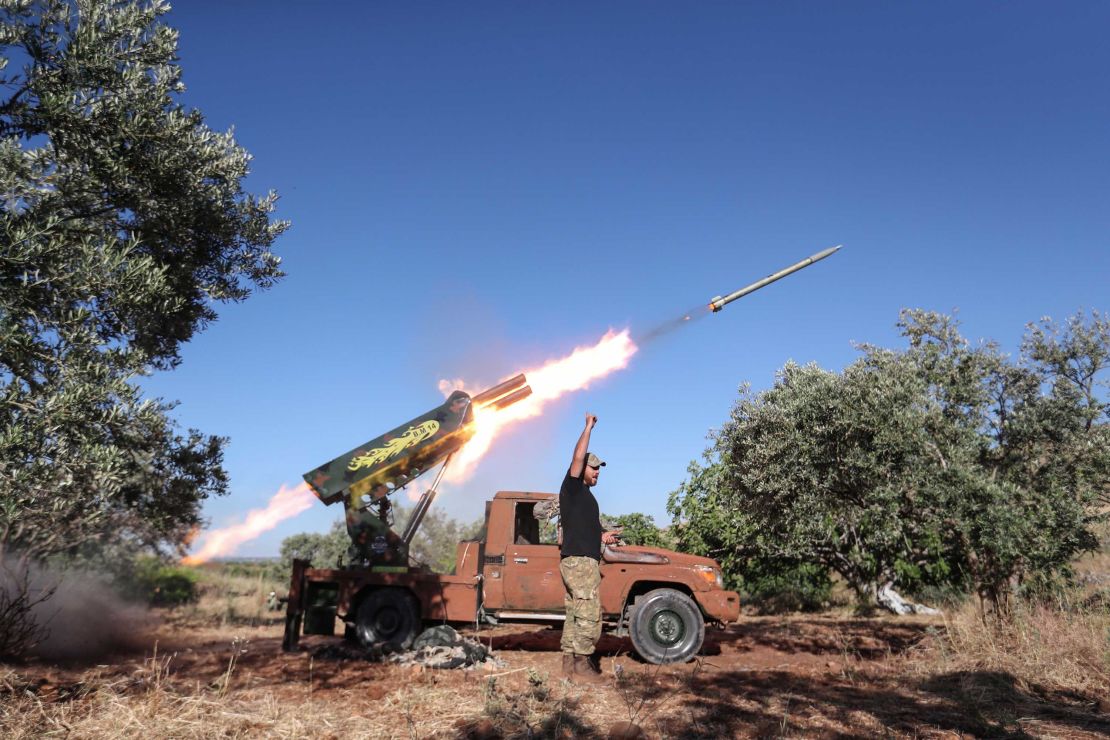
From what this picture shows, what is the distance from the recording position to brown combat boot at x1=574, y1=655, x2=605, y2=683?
7.32m

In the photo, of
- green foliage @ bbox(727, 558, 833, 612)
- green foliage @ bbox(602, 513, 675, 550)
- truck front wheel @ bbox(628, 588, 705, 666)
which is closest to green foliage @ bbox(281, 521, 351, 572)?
green foliage @ bbox(602, 513, 675, 550)

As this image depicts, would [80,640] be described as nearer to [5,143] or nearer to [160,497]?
[160,497]

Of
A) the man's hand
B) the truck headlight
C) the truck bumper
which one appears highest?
the man's hand

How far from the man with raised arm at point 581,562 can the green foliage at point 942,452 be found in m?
3.99

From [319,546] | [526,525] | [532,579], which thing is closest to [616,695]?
[532,579]

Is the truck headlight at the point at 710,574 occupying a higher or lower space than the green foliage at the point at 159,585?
higher

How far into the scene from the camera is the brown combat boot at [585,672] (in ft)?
24.0

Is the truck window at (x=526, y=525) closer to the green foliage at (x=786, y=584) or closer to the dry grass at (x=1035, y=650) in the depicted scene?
the dry grass at (x=1035, y=650)

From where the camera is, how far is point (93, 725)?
4.75m

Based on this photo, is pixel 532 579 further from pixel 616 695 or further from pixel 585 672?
pixel 616 695

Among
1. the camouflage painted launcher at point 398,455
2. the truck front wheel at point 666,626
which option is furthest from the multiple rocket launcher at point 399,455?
the truck front wheel at point 666,626

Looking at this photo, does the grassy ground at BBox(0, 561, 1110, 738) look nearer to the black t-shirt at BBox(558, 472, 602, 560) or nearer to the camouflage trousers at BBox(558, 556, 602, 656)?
the camouflage trousers at BBox(558, 556, 602, 656)

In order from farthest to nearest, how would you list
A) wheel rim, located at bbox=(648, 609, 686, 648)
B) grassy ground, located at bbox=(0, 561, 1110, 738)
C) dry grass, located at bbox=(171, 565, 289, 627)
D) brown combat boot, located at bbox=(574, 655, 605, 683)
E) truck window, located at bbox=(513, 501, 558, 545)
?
1. dry grass, located at bbox=(171, 565, 289, 627)
2. truck window, located at bbox=(513, 501, 558, 545)
3. wheel rim, located at bbox=(648, 609, 686, 648)
4. brown combat boot, located at bbox=(574, 655, 605, 683)
5. grassy ground, located at bbox=(0, 561, 1110, 738)

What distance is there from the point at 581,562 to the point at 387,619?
13.7ft
